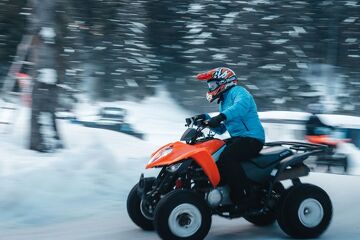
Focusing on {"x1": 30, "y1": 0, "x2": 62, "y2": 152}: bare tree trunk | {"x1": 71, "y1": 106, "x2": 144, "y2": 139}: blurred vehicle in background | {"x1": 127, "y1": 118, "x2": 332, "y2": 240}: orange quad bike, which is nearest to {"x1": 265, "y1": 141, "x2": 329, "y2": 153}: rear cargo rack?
{"x1": 127, "y1": 118, "x2": 332, "y2": 240}: orange quad bike

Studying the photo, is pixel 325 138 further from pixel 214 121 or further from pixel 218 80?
pixel 214 121

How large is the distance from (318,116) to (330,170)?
62.2 inches

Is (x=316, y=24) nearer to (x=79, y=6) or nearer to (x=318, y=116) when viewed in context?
(x=79, y=6)

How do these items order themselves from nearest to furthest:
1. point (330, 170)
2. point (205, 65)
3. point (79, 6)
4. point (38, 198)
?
point (38, 198) → point (330, 170) → point (79, 6) → point (205, 65)

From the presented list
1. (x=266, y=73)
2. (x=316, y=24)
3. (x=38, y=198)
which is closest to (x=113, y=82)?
(x=266, y=73)

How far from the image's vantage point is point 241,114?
23.6ft

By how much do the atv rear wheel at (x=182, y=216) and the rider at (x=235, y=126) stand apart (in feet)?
1.66

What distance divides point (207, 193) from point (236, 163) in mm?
480

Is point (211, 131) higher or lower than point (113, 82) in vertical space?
higher

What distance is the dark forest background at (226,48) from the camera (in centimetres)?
3234

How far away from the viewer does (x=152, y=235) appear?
7.51m

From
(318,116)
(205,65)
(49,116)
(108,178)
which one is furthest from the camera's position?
(205,65)

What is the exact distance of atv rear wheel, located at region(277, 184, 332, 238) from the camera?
7.21m

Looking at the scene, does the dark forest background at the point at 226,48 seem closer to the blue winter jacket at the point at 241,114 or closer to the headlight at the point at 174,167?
the blue winter jacket at the point at 241,114
